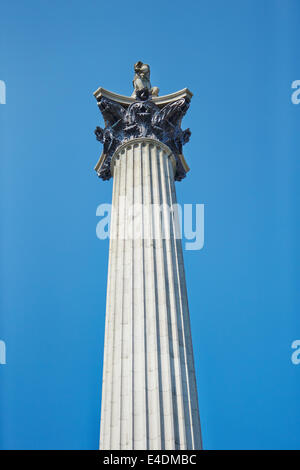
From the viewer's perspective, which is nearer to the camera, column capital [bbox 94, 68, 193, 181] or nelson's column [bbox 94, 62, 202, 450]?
nelson's column [bbox 94, 62, 202, 450]

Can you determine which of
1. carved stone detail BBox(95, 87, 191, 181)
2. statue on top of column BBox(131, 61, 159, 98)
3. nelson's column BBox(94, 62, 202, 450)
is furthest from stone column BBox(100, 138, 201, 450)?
statue on top of column BBox(131, 61, 159, 98)

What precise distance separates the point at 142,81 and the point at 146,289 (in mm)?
13686

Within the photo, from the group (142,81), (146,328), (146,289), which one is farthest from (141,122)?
(146,328)

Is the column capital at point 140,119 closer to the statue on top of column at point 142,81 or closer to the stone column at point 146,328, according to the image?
the statue on top of column at point 142,81

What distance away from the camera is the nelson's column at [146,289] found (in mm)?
18516

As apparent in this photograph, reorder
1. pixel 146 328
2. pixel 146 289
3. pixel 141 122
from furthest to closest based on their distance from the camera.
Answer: pixel 141 122, pixel 146 289, pixel 146 328

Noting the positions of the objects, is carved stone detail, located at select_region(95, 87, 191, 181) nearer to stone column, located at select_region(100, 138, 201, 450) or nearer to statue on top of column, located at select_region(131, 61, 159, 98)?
statue on top of column, located at select_region(131, 61, 159, 98)

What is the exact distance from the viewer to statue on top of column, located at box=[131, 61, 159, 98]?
1197 inches

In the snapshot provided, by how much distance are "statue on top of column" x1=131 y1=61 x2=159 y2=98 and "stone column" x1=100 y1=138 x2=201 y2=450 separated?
507 cm

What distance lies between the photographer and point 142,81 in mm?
30938

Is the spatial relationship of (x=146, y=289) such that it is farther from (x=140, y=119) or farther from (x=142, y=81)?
(x=142, y=81)

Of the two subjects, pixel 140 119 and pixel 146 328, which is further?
pixel 140 119
